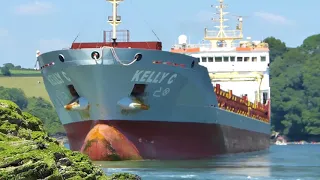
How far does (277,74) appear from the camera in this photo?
140 meters

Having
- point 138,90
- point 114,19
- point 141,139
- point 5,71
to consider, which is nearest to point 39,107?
point 5,71

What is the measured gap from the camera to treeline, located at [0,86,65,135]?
152625 millimetres

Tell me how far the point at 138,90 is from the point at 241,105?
Result: 57.0 ft

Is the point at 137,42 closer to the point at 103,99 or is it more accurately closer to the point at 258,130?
the point at 103,99

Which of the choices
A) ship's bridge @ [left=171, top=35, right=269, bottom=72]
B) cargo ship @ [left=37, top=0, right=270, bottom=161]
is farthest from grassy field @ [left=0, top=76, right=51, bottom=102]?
cargo ship @ [left=37, top=0, right=270, bottom=161]

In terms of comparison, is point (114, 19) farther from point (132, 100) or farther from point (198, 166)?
point (198, 166)

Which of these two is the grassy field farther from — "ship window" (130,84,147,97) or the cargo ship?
"ship window" (130,84,147,97)

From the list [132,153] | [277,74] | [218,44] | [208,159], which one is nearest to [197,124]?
[208,159]

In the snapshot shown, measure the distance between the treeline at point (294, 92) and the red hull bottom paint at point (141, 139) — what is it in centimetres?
7961

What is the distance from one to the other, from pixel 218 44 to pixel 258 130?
843 cm

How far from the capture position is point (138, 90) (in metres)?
44.0

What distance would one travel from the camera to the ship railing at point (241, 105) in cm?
5368

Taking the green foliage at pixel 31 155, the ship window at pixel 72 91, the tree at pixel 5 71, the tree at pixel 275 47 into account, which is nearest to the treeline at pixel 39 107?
the tree at pixel 5 71

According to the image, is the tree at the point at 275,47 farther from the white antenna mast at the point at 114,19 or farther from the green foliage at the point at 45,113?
the white antenna mast at the point at 114,19
